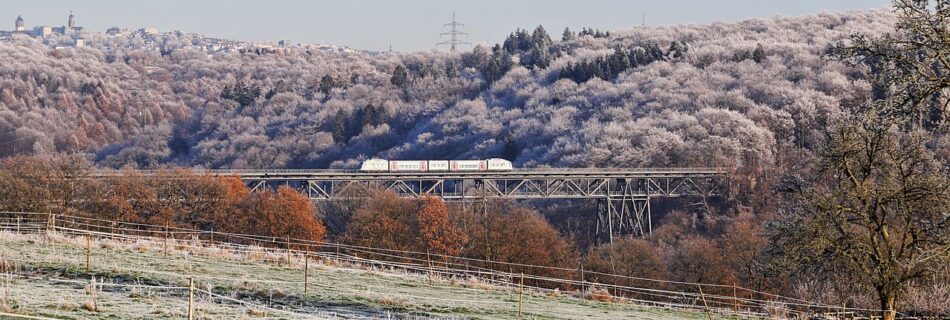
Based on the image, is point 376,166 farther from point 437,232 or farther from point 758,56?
point 758,56

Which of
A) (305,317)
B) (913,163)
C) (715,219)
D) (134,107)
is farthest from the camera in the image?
(134,107)

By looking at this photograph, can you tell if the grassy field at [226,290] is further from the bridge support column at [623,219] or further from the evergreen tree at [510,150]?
the evergreen tree at [510,150]

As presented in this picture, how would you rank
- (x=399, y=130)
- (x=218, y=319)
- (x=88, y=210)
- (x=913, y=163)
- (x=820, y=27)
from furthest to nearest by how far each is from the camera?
→ (x=820, y=27) < (x=399, y=130) < (x=88, y=210) < (x=913, y=163) < (x=218, y=319)

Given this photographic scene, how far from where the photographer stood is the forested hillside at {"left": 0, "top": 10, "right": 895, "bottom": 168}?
380 ft

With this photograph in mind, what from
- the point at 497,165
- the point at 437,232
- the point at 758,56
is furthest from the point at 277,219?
the point at 758,56

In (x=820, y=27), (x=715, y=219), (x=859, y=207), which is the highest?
(x=820, y=27)

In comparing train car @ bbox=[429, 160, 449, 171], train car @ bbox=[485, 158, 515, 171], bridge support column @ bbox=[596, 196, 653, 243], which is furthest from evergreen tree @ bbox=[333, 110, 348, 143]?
bridge support column @ bbox=[596, 196, 653, 243]

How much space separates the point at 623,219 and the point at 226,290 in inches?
2967

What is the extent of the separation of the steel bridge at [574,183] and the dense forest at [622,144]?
166cm

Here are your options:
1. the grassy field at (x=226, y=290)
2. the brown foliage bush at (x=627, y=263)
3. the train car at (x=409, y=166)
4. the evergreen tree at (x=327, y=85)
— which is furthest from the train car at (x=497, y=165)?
the evergreen tree at (x=327, y=85)

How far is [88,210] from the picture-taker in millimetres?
63250

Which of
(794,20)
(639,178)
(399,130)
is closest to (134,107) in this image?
(399,130)

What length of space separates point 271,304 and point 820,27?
16222 centimetres

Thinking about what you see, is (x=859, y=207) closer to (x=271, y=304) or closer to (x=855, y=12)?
(x=271, y=304)
